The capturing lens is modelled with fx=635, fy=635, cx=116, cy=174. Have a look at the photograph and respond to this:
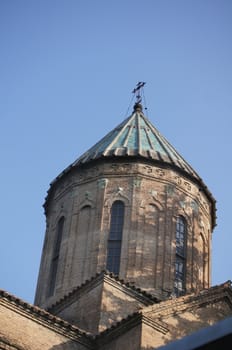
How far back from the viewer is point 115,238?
22.3m

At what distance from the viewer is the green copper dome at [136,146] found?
2436 centimetres

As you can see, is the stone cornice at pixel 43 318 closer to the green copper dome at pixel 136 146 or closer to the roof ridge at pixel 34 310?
the roof ridge at pixel 34 310

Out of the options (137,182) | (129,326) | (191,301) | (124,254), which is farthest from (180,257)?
(129,326)

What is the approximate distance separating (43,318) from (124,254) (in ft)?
17.6

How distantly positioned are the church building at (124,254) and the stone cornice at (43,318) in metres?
0.03

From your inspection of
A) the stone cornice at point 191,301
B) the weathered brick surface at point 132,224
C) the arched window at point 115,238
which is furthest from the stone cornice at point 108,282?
the stone cornice at point 191,301

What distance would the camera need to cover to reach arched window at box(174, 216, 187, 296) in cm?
2208

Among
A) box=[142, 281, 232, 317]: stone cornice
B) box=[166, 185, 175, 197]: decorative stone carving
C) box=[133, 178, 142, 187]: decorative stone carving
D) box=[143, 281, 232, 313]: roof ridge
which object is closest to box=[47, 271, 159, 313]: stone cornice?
box=[143, 281, 232, 313]: roof ridge

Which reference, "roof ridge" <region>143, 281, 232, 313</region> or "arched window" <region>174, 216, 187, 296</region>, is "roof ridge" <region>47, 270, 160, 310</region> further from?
"roof ridge" <region>143, 281, 232, 313</region>

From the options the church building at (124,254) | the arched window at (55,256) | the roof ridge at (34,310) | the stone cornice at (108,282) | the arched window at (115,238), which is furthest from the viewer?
the arched window at (55,256)

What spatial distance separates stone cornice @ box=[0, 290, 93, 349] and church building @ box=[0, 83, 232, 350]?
0.09 feet

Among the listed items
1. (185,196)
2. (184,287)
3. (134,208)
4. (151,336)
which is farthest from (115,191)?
(151,336)

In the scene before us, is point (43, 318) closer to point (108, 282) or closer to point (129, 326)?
point (129, 326)

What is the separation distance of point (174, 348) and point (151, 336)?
39.7ft
